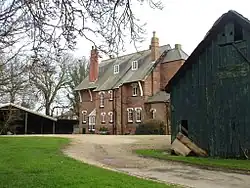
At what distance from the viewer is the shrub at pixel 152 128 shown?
45.4 metres

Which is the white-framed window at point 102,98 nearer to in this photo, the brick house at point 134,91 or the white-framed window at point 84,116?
the brick house at point 134,91

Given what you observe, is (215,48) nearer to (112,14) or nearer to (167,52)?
(112,14)

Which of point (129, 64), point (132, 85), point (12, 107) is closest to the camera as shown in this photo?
point (12, 107)

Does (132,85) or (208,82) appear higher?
(132,85)

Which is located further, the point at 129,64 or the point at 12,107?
the point at 129,64

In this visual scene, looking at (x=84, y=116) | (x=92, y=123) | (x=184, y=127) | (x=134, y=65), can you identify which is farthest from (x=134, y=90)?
(x=184, y=127)

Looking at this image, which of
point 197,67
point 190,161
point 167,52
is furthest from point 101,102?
point 190,161

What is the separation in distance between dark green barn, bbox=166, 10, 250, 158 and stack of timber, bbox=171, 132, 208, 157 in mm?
305

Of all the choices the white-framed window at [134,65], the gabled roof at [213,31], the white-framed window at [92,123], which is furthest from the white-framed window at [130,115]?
the gabled roof at [213,31]

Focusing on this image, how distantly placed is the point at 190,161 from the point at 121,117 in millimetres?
35064

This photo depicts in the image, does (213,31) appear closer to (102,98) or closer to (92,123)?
(102,98)

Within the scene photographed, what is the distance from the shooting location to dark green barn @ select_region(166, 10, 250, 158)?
2055 centimetres

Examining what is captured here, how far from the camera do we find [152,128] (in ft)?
149

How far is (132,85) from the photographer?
52.9m
